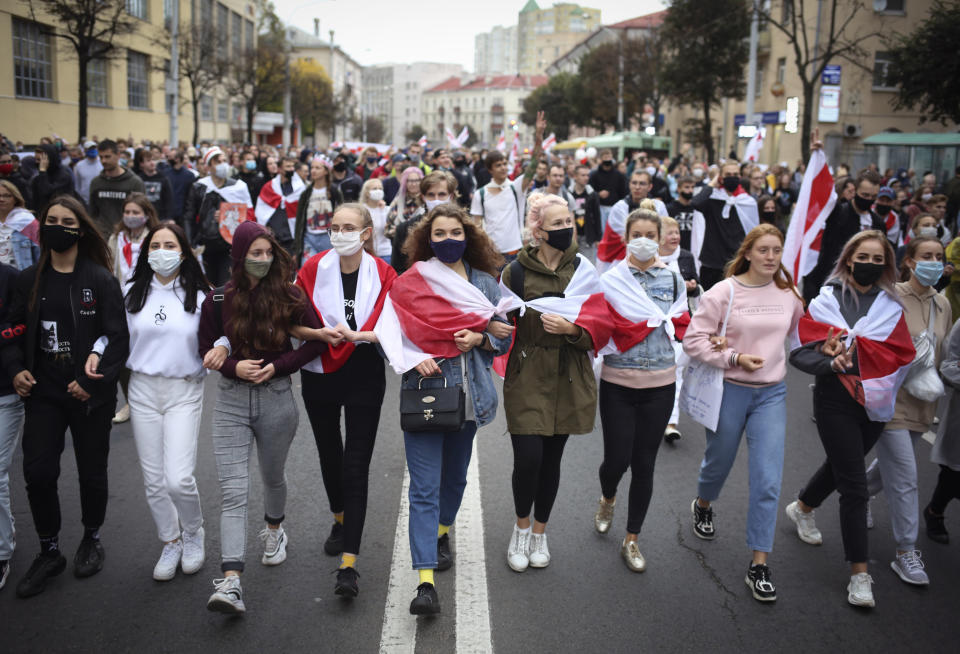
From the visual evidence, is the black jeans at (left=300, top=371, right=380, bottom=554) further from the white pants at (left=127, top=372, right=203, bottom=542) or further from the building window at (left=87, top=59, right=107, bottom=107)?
the building window at (left=87, top=59, right=107, bottom=107)

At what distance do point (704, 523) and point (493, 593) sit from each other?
4.99 feet

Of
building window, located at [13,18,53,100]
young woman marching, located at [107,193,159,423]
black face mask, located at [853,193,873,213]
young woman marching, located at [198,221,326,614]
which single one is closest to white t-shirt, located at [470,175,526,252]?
black face mask, located at [853,193,873,213]

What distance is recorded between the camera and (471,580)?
173 inches

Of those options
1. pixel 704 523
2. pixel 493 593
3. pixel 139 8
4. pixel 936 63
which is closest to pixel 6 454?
pixel 493 593

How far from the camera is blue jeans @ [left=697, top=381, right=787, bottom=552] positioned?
4.42 m

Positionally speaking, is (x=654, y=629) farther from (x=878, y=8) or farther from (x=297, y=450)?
(x=878, y=8)

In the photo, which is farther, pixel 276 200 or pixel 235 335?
pixel 276 200

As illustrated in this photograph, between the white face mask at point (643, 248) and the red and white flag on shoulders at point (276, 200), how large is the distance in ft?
20.7

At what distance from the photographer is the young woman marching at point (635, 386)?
15.3ft

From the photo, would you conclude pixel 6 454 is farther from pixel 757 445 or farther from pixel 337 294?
pixel 757 445

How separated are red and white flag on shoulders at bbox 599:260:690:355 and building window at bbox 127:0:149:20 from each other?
131ft

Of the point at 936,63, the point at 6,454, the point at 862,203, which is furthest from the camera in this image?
the point at 936,63

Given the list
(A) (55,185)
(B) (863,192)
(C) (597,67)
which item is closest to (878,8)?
(C) (597,67)

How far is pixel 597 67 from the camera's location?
62125mm
